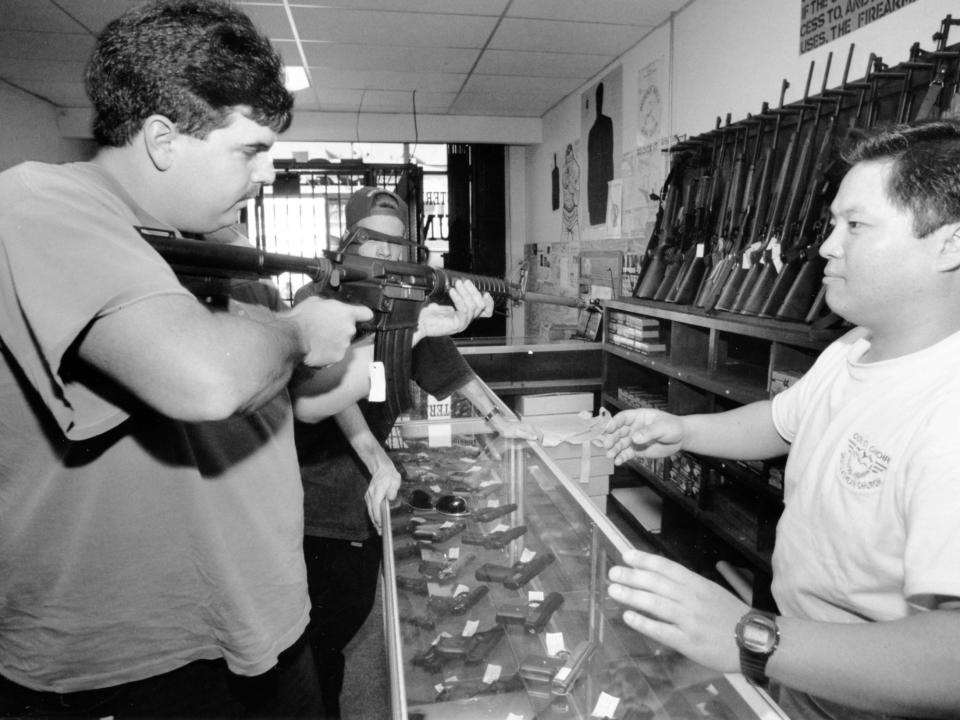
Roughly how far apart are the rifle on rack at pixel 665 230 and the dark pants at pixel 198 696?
3.10 m

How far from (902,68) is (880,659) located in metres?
2.35

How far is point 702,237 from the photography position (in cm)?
352

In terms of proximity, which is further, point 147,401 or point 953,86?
point 953,86

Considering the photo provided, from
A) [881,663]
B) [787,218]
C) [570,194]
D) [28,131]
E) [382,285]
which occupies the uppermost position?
[28,131]

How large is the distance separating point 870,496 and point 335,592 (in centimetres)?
170

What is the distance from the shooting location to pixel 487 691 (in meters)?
1.37

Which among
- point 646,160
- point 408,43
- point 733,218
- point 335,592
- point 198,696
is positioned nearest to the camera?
point 198,696

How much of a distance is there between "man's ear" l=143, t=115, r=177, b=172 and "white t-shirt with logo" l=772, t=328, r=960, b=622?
1.30 metres

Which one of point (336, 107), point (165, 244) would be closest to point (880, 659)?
point (165, 244)

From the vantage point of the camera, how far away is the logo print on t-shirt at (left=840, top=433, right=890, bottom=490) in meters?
1.19

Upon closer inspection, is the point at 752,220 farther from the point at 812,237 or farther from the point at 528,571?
the point at 528,571

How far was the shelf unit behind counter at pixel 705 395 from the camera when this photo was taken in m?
2.75

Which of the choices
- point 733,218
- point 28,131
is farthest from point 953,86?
point 28,131

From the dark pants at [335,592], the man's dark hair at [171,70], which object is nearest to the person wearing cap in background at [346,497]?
the dark pants at [335,592]
